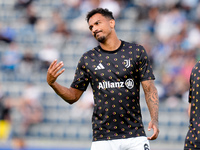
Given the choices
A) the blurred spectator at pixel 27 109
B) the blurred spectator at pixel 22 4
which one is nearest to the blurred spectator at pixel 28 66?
the blurred spectator at pixel 27 109

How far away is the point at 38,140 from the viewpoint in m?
11.0

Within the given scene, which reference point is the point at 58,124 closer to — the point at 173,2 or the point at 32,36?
the point at 32,36

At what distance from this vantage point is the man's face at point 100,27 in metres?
4.53

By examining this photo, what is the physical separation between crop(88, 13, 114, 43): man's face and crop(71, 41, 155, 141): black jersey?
19 centimetres

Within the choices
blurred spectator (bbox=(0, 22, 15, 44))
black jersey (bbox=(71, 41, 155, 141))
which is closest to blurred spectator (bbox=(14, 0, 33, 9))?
blurred spectator (bbox=(0, 22, 15, 44))

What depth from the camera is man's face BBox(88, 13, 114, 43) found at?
453 cm

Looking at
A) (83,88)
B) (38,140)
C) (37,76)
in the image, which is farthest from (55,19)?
(83,88)

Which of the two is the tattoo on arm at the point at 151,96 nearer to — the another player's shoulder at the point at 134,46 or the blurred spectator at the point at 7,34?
the another player's shoulder at the point at 134,46

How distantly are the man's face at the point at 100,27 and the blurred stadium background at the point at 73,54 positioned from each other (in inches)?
228

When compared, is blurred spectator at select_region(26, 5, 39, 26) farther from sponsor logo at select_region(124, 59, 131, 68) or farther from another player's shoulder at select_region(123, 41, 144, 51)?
sponsor logo at select_region(124, 59, 131, 68)

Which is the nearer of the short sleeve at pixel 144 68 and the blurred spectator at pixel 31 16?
the short sleeve at pixel 144 68

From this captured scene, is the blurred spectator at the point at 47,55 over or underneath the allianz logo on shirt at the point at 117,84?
over

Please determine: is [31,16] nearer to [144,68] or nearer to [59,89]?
[59,89]

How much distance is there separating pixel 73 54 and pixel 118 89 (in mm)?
7569
